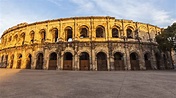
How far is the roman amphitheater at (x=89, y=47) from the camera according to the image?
16.5 m

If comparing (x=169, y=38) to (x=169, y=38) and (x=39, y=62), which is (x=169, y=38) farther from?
(x=39, y=62)

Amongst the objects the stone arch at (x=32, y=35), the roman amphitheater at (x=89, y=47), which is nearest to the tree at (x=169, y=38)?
the roman amphitheater at (x=89, y=47)

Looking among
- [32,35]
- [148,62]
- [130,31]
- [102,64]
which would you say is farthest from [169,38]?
[32,35]

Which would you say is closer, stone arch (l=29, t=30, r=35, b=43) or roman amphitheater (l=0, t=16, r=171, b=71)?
roman amphitheater (l=0, t=16, r=171, b=71)

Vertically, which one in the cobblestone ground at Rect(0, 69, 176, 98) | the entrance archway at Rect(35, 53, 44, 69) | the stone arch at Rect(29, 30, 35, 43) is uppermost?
the stone arch at Rect(29, 30, 35, 43)

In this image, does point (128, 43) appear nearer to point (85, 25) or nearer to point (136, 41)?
point (136, 41)

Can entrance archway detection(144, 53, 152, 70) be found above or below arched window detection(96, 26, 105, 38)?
below

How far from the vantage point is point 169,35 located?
15.5 metres

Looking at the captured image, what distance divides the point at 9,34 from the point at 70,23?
14264 mm

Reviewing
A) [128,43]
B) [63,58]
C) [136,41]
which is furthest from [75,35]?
[136,41]

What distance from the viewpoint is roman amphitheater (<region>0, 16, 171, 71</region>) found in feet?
54.2

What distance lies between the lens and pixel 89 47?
1670 centimetres

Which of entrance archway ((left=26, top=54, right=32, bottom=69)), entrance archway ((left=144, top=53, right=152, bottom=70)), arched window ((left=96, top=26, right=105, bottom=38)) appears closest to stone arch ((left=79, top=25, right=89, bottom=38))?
arched window ((left=96, top=26, right=105, bottom=38))

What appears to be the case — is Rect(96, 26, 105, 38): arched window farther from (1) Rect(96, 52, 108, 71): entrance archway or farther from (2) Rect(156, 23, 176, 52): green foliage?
(2) Rect(156, 23, 176, 52): green foliage
